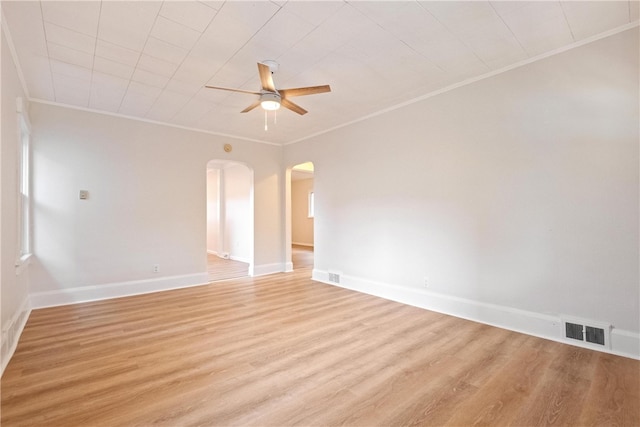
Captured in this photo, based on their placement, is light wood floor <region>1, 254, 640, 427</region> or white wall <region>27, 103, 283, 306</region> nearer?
light wood floor <region>1, 254, 640, 427</region>

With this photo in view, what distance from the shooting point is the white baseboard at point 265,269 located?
5.99 metres

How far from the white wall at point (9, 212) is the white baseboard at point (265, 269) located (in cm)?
340

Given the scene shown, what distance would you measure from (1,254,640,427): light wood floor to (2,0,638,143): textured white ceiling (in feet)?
9.26

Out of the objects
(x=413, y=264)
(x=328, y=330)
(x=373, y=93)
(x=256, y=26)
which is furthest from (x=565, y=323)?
(x=256, y=26)

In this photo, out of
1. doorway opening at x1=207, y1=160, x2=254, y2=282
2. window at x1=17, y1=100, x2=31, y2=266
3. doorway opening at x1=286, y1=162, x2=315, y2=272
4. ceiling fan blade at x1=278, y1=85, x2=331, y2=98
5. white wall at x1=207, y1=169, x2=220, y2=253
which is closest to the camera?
ceiling fan blade at x1=278, y1=85, x2=331, y2=98

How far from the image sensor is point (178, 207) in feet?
16.7

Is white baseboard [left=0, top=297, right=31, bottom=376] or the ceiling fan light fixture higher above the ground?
the ceiling fan light fixture

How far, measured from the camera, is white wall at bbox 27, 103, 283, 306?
4.01 meters

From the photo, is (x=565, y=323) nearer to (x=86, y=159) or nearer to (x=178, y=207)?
(x=178, y=207)

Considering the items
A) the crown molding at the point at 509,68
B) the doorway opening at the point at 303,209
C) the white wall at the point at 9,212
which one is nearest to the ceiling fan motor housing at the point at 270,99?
the crown molding at the point at 509,68

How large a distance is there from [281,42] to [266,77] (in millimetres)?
329

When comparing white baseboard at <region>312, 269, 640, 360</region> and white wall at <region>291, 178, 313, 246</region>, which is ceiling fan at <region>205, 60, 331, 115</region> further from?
white wall at <region>291, 178, 313, 246</region>

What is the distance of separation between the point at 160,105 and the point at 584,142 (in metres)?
5.07

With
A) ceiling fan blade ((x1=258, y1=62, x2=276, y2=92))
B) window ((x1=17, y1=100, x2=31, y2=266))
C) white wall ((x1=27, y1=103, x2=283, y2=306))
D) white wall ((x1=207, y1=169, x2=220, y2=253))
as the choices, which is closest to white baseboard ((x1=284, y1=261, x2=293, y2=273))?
white wall ((x1=27, y1=103, x2=283, y2=306))
